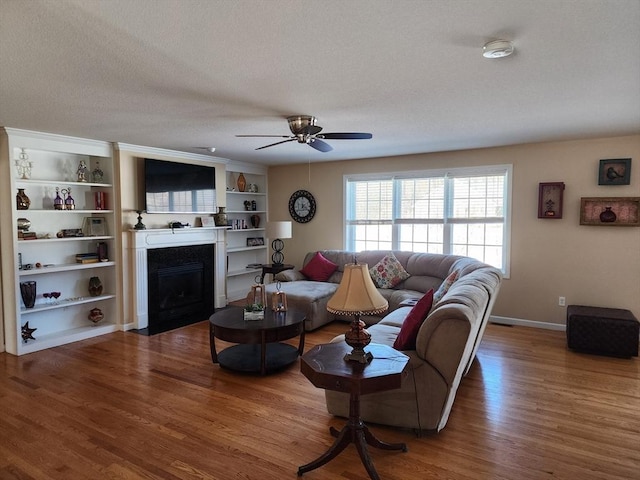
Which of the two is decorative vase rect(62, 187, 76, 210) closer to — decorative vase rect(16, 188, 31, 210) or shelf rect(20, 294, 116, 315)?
decorative vase rect(16, 188, 31, 210)

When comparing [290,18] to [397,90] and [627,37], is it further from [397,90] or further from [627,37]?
[627,37]

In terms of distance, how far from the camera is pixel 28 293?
441cm

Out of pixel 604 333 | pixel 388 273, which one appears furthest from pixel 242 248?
pixel 604 333

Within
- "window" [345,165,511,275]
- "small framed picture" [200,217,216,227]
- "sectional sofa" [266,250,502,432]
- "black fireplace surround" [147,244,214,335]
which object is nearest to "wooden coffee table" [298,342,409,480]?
→ "sectional sofa" [266,250,502,432]

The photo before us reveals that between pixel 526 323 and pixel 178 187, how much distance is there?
519cm

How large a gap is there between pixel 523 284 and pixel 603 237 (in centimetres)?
108

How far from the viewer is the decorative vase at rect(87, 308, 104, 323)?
16.6 feet

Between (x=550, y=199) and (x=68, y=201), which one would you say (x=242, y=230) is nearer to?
(x=68, y=201)

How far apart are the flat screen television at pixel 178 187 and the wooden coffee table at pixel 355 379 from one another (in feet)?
12.5

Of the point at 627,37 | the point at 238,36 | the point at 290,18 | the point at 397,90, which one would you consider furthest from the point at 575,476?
the point at 238,36

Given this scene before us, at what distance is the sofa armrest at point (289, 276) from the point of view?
6086mm

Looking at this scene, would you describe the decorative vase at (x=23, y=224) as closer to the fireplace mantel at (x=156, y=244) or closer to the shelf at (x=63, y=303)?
the shelf at (x=63, y=303)

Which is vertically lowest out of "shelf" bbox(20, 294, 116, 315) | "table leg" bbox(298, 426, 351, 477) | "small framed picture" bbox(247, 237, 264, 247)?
"table leg" bbox(298, 426, 351, 477)

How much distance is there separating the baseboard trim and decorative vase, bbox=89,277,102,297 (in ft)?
17.4
